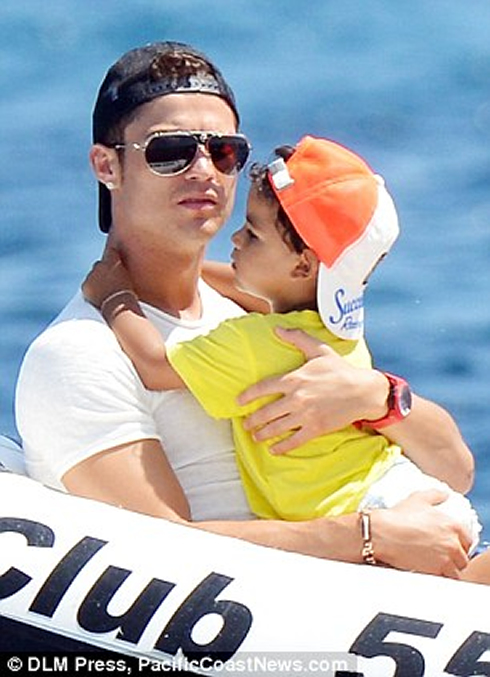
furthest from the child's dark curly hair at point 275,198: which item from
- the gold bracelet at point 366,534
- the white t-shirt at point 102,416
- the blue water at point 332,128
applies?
the blue water at point 332,128

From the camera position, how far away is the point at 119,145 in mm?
2793

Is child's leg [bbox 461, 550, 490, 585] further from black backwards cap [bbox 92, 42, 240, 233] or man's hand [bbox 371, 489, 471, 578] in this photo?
black backwards cap [bbox 92, 42, 240, 233]

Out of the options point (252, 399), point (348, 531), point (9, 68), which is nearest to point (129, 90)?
point (252, 399)

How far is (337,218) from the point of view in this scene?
8.66 feet

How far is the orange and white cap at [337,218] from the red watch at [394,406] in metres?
0.09

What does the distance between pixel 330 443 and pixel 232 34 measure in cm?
453

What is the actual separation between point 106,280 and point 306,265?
26cm

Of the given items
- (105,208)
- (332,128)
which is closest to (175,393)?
(105,208)

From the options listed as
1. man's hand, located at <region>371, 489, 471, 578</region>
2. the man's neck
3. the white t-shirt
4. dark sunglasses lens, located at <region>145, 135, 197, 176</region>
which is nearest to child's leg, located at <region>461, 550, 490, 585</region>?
man's hand, located at <region>371, 489, 471, 578</region>

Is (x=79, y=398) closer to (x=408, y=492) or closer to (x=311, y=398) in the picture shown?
(x=311, y=398)

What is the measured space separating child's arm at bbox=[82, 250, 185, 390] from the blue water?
1.98m

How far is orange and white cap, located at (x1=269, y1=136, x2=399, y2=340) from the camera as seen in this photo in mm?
2641

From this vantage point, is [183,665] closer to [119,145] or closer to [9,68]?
[119,145]

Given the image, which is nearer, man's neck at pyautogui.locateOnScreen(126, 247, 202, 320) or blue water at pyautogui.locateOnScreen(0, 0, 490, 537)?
man's neck at pyautogui.locateOnScreen(126, 247, 202, 320)
